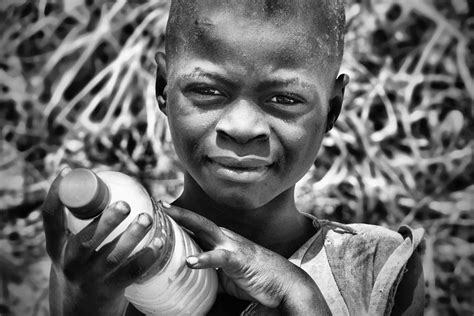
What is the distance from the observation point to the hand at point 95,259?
74 cm

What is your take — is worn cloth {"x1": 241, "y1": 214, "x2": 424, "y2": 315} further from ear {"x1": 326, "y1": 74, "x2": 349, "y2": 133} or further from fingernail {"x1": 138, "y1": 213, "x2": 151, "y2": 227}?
fingernail {"x1": 138, "y1": 213, "x2": 151, "y2": 227}

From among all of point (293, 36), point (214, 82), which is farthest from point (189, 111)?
point (293, 36)

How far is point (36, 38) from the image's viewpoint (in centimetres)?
178

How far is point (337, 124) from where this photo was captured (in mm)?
1784

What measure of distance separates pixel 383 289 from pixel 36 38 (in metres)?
1.13

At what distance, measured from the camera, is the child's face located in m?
0.87

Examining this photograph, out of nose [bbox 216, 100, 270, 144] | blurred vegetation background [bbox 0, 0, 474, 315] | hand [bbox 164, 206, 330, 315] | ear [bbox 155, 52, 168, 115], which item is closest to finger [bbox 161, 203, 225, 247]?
hand [bbox 164, 206, 330, 315]

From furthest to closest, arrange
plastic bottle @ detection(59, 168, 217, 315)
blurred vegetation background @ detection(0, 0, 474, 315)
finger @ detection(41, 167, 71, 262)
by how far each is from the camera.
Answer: blurred vegetation background @ detection(0, 0, 474, 315), finger @ detection(41, 167, 71, 262), plastic bottle @ detection(59, 168, 217, 315)

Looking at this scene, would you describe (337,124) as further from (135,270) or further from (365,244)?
(135,270)

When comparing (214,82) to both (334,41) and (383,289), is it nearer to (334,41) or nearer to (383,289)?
(334,41)

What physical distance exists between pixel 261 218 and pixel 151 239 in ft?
0.95

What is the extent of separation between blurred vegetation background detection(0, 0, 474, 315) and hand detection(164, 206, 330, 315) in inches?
32.6

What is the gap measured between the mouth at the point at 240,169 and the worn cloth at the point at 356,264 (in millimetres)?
192

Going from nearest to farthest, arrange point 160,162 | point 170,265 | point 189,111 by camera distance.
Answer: point 170,265, point 189,111, point 160,162
